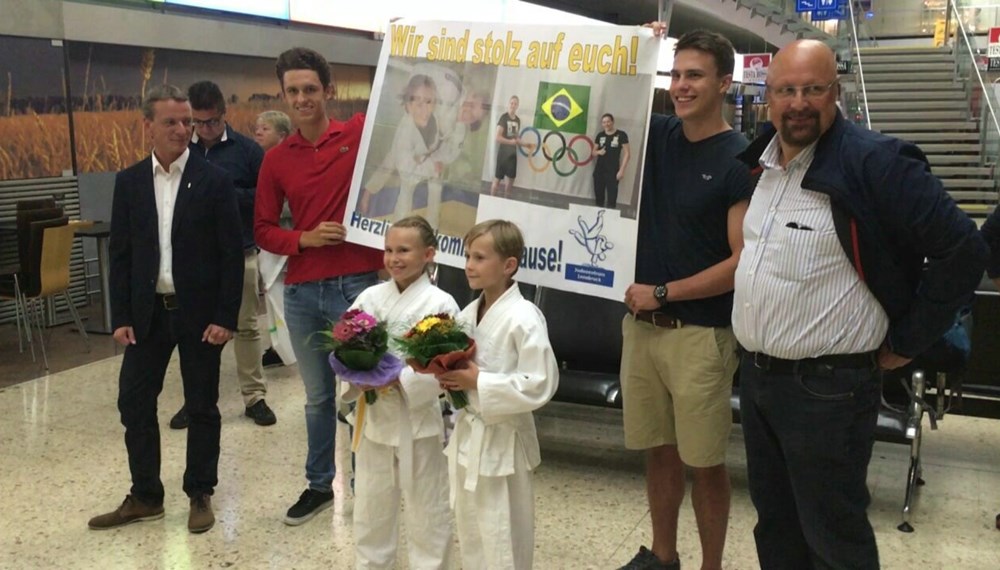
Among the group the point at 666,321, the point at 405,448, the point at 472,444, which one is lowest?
the point at 405,448

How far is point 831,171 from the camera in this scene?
2111mm

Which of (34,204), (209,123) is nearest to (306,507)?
(209,123)

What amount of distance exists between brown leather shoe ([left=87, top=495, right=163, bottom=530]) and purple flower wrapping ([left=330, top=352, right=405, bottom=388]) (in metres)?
1.50

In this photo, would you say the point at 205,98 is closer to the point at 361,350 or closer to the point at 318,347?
the point at 318,347

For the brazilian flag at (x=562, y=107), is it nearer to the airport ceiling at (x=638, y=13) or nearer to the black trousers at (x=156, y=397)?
the black trousers at (x=156, y=397)

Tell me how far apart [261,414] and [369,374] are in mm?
2561

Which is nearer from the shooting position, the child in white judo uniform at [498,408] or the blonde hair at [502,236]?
the child in white judo uniform at [498,408]

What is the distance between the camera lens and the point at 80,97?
823 centimetres

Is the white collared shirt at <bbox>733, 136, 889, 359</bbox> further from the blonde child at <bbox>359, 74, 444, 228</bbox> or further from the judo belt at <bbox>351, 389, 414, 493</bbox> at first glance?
the blonde child at <bbox>359, 74, 444, 228</bbox>

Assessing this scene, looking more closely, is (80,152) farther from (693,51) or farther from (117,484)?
(693,51)

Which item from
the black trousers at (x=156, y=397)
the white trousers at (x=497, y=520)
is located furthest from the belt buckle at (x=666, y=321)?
the black trousers at (x=156, y=397)

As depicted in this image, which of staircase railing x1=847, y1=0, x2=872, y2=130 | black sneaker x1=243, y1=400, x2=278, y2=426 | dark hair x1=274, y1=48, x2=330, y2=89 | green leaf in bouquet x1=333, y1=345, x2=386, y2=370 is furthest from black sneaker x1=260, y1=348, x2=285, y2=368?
staircase railing x1=847, y1=0, x2=872, y2=130

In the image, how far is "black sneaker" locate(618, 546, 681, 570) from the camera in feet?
10.0

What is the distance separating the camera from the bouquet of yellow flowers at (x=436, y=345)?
2.56m
